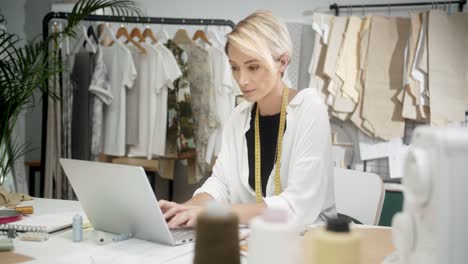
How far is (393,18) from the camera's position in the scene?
3.30m

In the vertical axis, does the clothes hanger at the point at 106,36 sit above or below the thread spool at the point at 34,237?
above

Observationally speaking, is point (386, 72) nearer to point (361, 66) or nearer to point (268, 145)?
point (361, 66)

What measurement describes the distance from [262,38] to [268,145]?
1.27ft

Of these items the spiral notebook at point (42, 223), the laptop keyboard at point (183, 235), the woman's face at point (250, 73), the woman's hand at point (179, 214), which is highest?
the woman's face at point (250, 73)

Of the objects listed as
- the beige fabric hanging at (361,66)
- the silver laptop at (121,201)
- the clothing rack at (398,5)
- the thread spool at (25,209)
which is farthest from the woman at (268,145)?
the clothing rack at (398,5)

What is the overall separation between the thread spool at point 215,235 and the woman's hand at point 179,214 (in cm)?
66

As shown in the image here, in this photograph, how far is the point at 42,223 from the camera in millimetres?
1510

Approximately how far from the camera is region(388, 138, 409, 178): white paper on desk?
3391mm

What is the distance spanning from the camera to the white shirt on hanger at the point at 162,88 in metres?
3.40

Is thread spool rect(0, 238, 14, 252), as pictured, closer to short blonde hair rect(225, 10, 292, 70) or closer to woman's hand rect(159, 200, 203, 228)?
woman's hand rect(159, 200, 203, 228)

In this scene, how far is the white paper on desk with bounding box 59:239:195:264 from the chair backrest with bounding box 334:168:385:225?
78 centimetres

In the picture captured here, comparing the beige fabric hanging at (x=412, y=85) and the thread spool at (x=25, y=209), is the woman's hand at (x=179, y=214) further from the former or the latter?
the beige fabric hanging at (x=412, y=85)

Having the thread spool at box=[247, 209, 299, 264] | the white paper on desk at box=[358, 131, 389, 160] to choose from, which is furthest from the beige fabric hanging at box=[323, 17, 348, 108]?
the thread spool at box=[247, 209, 299, 264]

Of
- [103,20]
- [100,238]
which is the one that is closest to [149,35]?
[103,20]
